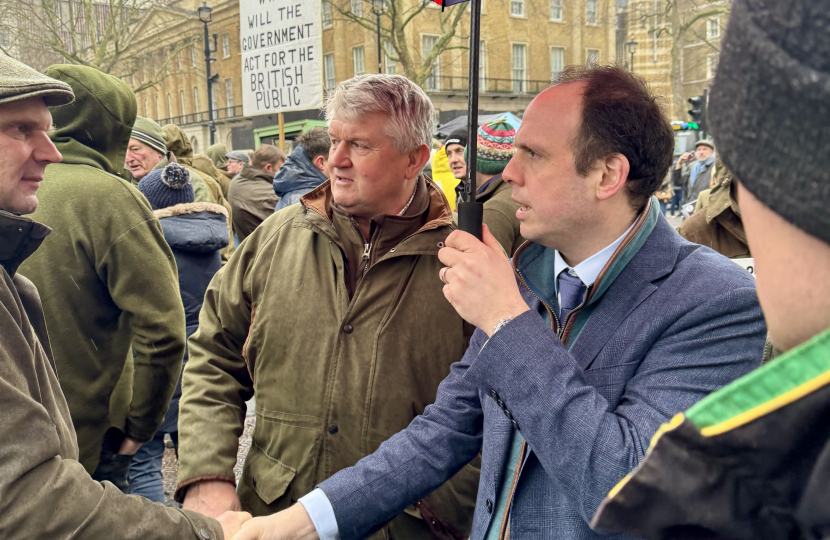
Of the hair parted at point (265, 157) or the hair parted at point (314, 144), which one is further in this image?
the hair parted at point (265, 157)

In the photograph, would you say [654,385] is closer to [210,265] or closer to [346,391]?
[346,391]

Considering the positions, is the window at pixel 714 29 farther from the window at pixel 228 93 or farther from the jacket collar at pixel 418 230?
the window at pixel 228 93

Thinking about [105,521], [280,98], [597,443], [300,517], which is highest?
[280,98]

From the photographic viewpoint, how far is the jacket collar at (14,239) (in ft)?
6.50

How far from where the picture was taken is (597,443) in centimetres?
136

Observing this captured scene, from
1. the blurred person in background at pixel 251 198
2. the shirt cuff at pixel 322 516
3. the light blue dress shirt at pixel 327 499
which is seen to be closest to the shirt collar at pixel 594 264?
the light blue dress shirt at pixel 327 499

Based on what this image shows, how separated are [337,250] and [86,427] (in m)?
1.50

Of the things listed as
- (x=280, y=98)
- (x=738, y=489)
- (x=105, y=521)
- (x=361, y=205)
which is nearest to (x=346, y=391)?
(x=361, y=205)

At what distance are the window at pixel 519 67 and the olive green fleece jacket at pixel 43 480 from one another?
3285 centimetres

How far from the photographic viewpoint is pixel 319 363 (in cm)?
241

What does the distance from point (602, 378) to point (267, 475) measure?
1.35 meters

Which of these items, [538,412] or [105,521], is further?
[105,521]

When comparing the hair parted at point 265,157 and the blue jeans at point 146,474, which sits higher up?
the hair parted at point 265,157

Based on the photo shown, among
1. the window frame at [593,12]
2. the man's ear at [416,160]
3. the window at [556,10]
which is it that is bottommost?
the man's ear at [416,160]
